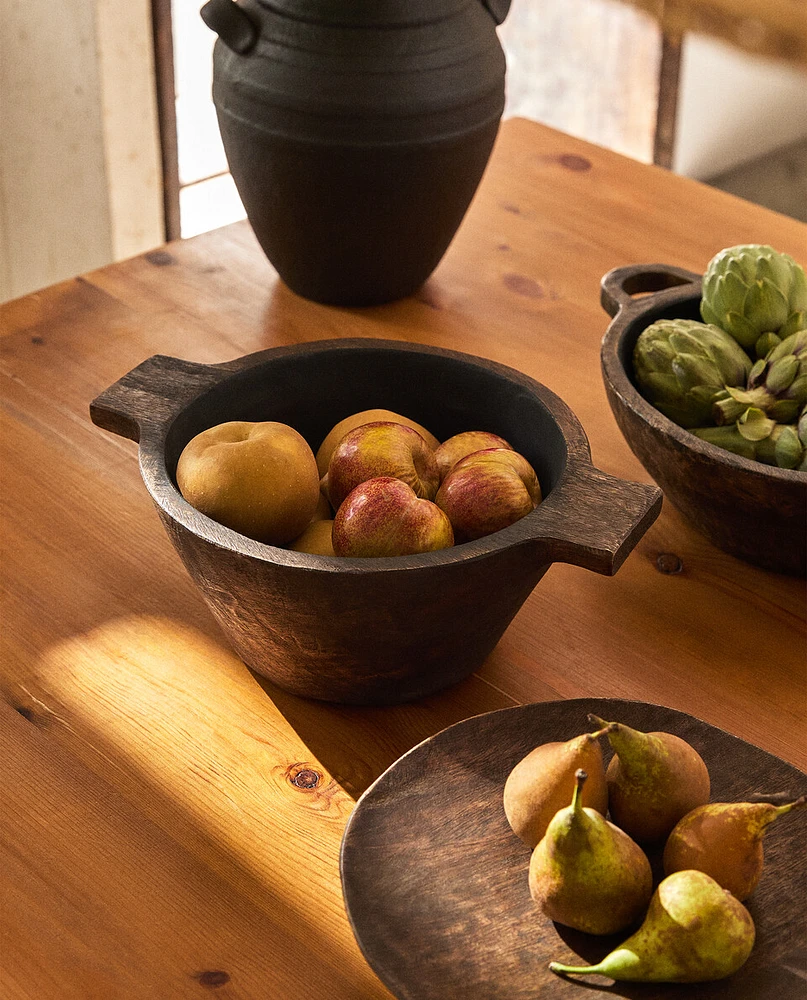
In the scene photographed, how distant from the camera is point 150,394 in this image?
2.33 ft

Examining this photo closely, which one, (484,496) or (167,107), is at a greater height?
(484,496)

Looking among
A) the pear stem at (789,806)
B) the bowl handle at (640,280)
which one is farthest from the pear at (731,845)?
the bowl handle at (640,280)

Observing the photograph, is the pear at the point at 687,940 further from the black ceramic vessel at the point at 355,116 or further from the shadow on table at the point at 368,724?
the black ceramic vessel at the point at 355,116

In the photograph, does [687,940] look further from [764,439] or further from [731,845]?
[764,439]

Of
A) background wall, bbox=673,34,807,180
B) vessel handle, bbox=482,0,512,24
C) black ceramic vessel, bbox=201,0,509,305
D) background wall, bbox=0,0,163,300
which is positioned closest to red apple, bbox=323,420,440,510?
black ceramic vessel, bbox=201,0,509,305

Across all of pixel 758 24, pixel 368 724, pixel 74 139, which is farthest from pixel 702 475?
pixel 758 24

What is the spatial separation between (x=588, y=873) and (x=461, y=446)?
294mm

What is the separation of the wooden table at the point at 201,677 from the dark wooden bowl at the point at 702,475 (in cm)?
4

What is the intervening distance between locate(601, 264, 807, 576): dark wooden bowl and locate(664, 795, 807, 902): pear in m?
0.25

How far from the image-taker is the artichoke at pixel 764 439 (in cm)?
72

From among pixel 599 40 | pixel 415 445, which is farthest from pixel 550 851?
pixel 599 40

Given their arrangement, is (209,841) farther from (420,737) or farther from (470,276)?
(470,276)

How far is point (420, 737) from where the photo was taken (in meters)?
0.67

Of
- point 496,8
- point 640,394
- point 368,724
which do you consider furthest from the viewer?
point 496,8
